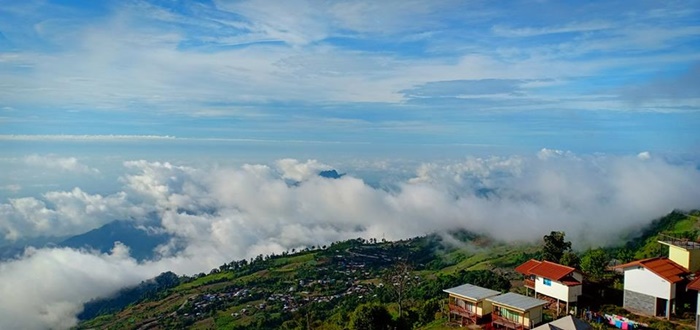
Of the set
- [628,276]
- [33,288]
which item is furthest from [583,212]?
[33,288]

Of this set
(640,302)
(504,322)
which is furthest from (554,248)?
(504,322)

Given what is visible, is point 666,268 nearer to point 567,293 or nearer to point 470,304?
point 567,293

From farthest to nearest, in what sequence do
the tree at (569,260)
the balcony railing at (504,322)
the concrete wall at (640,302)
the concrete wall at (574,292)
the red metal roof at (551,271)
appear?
the tree at (569,260) < the red metal roof at (551,271) < the concrete wall at (574,292) < the concrete wall at (640,302) < the balcony railing at (504,322)

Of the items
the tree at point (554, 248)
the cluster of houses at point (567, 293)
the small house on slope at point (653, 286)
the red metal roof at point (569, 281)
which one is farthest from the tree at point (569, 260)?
the small house on slope at point (653, 286)

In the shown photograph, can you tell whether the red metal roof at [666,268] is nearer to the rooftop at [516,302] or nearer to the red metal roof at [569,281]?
the red metal roof at [569,281]

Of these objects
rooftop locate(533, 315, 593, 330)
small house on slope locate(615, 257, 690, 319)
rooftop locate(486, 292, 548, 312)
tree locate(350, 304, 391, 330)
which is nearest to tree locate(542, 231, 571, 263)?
small house on slope locate(615, 257, 690, 319)

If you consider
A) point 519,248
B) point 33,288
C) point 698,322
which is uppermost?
point 698,322

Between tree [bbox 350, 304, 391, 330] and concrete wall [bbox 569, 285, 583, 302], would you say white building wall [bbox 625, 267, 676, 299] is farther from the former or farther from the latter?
tree [bbox 350, 304, 391, 330]

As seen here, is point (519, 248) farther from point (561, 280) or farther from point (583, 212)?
point (561, 280)
